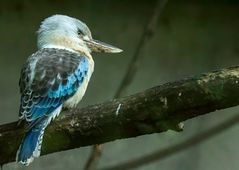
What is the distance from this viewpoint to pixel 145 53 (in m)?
4.58

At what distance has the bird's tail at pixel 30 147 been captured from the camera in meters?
3.05

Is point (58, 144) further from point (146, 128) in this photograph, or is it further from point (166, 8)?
point (166, 8)

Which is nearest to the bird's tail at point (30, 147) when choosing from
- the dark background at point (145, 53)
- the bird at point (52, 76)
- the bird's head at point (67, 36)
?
the bird at point (52, 76)

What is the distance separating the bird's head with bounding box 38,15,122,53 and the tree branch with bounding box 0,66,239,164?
0.81 metres

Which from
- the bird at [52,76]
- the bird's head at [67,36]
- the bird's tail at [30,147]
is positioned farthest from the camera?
the bird's head at [67,36]

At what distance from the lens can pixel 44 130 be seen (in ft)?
10.4

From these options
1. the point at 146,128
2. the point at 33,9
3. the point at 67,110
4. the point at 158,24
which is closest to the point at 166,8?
the point at 158,24

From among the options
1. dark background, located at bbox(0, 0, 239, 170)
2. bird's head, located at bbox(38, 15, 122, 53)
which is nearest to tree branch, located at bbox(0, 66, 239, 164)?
bird's head, located at bbox(38, 15, 122, 53)

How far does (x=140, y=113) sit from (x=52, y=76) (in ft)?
1.81

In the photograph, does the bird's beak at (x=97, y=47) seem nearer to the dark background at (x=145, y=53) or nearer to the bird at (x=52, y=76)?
the bird at (x=52, y=76)

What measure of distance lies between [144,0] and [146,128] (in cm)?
178

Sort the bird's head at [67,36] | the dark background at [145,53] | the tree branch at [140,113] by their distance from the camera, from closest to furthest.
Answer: the tree branch at [140,113] → the bird's head at [67,36] → the dark background at [145,53]

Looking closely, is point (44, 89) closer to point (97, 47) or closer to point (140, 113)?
point (140, 113)

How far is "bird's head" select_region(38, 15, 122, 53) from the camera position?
3910 mm
